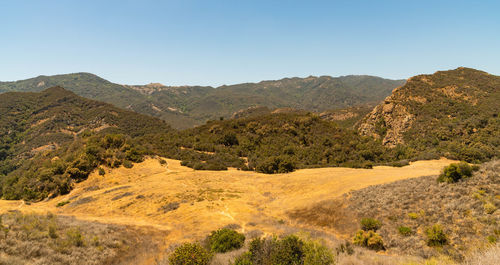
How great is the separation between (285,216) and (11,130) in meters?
139

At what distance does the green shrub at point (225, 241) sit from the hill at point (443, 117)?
38038mm

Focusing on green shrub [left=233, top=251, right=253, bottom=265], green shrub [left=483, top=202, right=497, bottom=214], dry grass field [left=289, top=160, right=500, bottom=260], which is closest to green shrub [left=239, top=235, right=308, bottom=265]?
green shrub [left=233, top=251, right=253, bottom=265]

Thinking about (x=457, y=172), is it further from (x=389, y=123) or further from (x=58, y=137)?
(x=58, y=137)

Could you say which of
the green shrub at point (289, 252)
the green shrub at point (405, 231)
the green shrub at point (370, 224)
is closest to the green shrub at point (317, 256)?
the green shrub at point (289, 252)

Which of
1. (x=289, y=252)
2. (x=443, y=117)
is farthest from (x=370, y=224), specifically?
(x=443, y=117)

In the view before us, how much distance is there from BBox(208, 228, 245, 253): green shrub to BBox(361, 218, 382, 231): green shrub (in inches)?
275

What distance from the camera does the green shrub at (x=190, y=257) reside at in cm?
830

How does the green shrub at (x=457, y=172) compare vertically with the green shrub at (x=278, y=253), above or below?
Answer: above

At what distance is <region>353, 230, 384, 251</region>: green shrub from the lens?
10.2 metres

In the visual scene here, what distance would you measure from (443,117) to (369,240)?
206ft

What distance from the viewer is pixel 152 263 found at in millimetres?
9461

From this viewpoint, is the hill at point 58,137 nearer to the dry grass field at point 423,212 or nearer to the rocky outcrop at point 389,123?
the dry grass field at point 423,212

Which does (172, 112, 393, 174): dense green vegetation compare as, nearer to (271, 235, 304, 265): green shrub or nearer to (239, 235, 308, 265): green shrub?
(239, 235, 308, 265): green shrub

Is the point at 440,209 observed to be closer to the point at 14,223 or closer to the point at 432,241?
the point at 432,241
